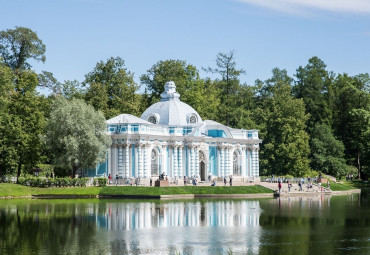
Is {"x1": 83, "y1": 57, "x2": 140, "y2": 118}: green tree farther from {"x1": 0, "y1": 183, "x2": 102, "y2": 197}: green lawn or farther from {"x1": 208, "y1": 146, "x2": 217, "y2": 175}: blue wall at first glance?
{"x1": 0, "y1": 183, "x2": 102, "y2": 197}: green lawn

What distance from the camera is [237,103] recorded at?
112250 millimetres

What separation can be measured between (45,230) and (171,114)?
47.0 m

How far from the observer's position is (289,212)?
50.4m

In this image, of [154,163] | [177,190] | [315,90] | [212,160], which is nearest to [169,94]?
[212,160]

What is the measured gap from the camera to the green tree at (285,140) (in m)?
92.1

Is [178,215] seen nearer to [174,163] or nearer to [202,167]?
[174,163]

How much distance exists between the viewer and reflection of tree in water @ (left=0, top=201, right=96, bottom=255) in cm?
3216

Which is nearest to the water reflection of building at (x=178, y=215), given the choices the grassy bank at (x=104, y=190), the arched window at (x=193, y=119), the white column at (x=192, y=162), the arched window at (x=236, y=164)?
the grassy bank at (x=104, y=190)

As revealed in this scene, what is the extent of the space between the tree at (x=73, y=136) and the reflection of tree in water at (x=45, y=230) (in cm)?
1890

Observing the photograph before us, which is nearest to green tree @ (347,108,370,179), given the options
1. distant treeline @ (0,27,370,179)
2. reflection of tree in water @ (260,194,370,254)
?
distant treeline @ (0,27,370,179)

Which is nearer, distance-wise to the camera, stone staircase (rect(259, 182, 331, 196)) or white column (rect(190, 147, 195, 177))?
stone staircase (rect(259, 182, 331, 196))

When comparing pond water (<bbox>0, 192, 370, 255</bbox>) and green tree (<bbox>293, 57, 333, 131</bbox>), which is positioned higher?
green tree (<bbox>293, 57, 333, 131</bbox>)

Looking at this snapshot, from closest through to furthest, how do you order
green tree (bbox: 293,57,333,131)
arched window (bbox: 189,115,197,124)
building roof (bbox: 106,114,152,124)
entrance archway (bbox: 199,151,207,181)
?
building roof (bbox: 106,114,152,124)
entrance archway (bbox: 199,151,207,181)
arched window (bbox: 189,115,197,124)
green tree (bbox: 293,57,333,131)

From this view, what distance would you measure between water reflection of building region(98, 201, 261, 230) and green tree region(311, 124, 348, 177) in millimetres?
40364
